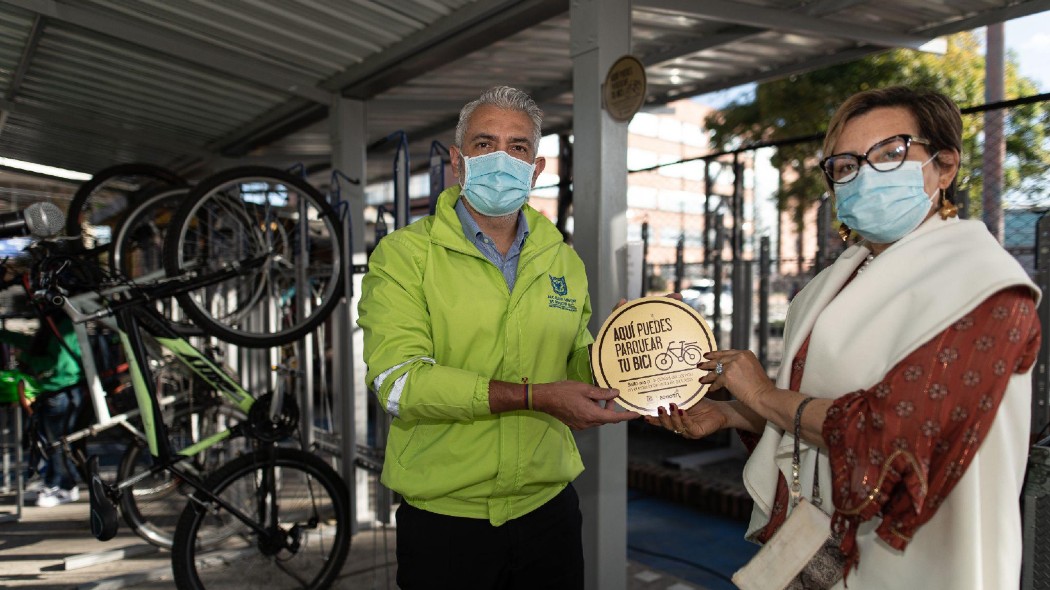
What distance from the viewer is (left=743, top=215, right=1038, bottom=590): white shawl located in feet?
3.75

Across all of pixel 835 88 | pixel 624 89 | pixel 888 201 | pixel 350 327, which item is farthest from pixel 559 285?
pixel 835 88

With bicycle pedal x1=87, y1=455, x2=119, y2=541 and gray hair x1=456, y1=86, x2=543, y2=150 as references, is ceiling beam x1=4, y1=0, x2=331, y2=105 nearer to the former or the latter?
bicycle pedal x1=87, y1=455, x2=119, y2=541

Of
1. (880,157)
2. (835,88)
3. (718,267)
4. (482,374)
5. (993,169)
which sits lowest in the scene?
(482,374)

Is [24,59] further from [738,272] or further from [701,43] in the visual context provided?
[738,272]

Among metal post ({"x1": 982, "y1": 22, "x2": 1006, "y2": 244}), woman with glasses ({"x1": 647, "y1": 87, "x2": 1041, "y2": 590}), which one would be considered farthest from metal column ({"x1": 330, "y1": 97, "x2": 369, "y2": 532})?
metal post ({"x1": 982, "y1": 22, "x2": 1006, "y2": 244})

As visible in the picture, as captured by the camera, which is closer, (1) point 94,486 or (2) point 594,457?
(2) point 594,457

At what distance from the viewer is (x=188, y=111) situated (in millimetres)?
5504

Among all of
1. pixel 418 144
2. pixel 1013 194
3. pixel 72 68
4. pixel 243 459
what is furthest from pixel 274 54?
pixel 1013 194

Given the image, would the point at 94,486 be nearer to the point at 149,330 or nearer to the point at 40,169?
the point at 149,330

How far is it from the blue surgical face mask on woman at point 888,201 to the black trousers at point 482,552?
106cm

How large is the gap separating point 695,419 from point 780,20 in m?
2.75

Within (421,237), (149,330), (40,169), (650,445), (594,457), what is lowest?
(650,445)

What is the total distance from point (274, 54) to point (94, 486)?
98.6 inches

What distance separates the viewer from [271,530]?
332cm
